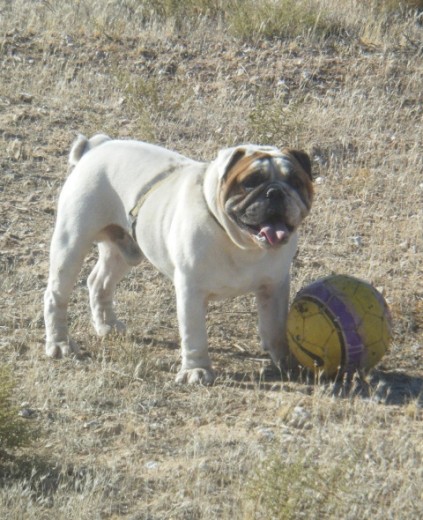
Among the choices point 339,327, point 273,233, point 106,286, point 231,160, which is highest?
point 231,160

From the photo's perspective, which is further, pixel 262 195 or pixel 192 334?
pixel 192 334

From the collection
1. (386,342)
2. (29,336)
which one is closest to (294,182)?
(386,342)

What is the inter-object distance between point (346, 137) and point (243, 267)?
509cm

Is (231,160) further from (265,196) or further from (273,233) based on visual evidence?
(273,233)

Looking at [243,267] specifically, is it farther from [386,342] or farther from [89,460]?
[89,460]

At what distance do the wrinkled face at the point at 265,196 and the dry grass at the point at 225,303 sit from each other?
3.13ft

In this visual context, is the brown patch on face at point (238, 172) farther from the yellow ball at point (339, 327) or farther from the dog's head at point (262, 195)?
the yellow ball at point (339, 327)

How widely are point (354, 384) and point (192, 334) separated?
987 millimetres

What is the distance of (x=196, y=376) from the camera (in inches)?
266

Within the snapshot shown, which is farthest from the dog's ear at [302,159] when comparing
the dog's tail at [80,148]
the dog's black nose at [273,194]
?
the dog's tail at [80,148]

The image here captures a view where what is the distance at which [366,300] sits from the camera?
673cm

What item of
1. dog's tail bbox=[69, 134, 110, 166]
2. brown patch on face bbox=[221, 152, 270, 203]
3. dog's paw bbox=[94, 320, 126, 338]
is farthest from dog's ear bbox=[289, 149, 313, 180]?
dog's paw bbox=[94, 320, 126, 338]

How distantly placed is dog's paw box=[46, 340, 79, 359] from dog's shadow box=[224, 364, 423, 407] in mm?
1053

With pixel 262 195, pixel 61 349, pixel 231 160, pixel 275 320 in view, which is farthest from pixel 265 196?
pixel 61 349
